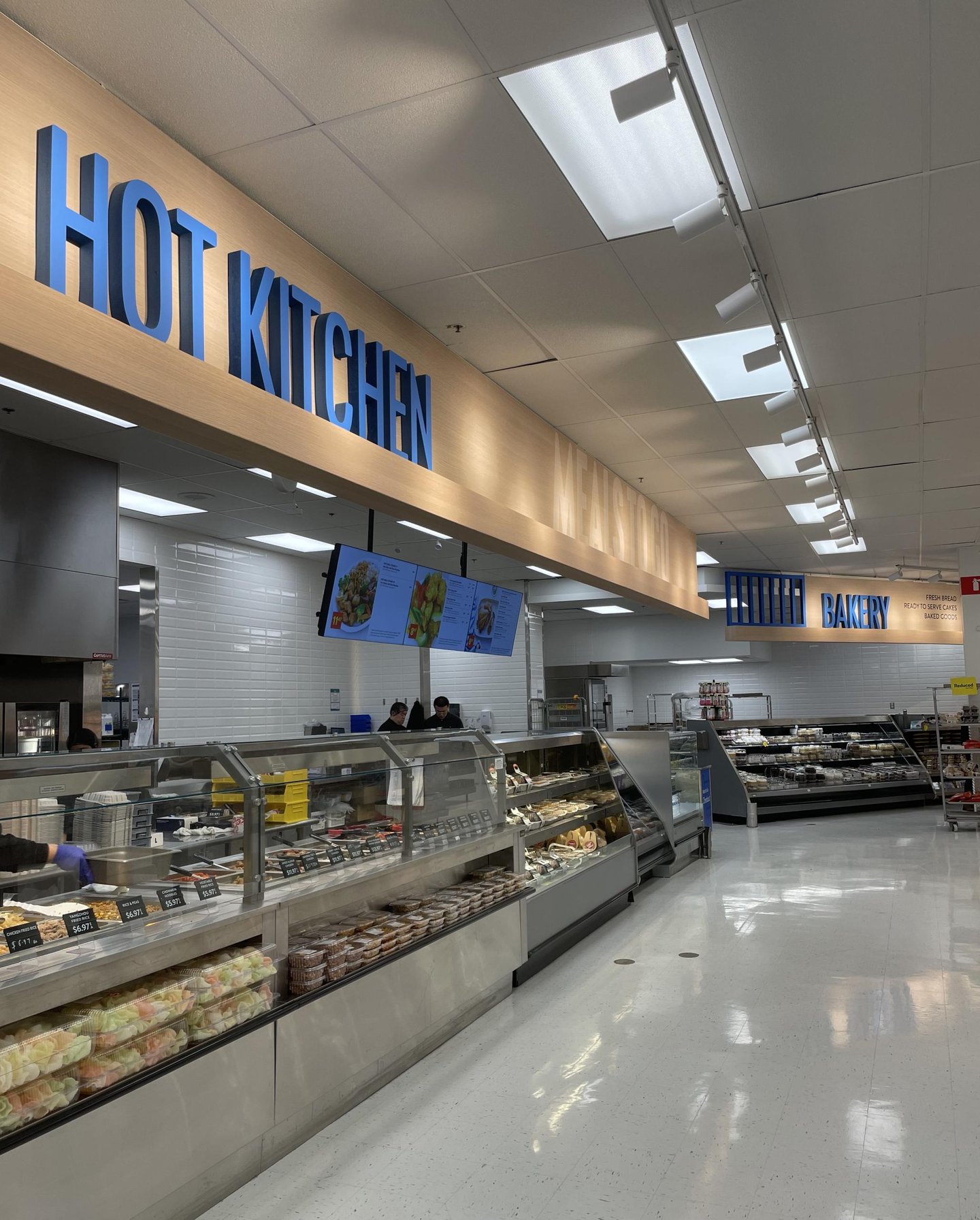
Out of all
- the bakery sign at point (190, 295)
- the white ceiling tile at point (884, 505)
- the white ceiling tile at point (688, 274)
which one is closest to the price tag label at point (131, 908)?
the bakery sign at point (190, 295)

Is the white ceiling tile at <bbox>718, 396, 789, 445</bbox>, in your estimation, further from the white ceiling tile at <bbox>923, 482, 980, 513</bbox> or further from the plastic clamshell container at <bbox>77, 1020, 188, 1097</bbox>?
the plastic clamshell container at <bbox>77, 1020, 188, 1097</bbox>

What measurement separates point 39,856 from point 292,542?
19.5ft

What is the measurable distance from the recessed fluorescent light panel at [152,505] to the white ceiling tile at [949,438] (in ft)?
18.1

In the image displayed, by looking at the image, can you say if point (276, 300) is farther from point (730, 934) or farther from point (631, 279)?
point (730, 934)

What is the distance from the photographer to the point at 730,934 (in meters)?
6.08

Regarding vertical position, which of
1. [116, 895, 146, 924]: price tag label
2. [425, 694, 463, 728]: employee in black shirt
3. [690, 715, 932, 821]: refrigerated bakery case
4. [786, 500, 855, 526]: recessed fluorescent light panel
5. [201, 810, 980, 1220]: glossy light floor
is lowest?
[201, 810, 980, 1220]: glossy light floor

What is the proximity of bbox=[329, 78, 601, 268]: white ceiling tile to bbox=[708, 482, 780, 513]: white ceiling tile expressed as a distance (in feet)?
15.4

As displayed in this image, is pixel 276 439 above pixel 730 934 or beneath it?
above

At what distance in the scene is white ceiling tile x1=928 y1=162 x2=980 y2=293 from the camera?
352 cm

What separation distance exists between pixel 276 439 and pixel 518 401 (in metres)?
2.82

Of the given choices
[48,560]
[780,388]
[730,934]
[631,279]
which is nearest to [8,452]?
[48,560]

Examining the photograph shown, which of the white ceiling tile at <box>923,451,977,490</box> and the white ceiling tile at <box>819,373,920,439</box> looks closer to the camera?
the white ceiling tile at <box>819,373,920,439</box>

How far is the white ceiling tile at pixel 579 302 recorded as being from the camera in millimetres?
4137

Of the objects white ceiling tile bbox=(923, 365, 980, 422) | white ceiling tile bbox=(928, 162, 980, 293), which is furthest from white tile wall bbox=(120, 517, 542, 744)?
white ceiling tile bbox=(928, 162, 980, 293)
